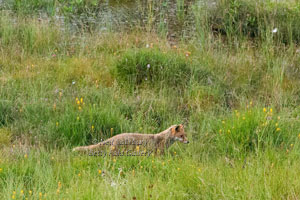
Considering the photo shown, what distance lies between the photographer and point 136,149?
183 inches

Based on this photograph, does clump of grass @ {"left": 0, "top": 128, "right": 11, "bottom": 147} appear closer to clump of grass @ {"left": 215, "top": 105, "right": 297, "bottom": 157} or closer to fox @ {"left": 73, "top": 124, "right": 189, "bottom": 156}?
fox @ {"left": 73, "top": 124, "right": 189, "bottom": 156}

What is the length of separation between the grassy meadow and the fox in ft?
0.40

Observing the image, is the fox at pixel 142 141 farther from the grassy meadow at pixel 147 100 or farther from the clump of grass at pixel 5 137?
the clump of grass at pixel 5 137

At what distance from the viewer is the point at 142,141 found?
4.73 m

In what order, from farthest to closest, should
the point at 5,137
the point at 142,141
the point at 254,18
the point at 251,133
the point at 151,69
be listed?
the point at 254,18
the point at 151,69
the point at 5,137
the point at 142,141
the point at 251,133

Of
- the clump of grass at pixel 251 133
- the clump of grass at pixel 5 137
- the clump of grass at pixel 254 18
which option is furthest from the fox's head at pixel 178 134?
the clump of grass at pixel 254 18

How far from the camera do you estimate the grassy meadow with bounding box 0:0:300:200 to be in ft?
11.8

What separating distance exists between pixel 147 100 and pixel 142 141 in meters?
1.21

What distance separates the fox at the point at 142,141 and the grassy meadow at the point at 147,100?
12cm

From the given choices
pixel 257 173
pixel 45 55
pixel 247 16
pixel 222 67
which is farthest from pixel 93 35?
pixel 257 173

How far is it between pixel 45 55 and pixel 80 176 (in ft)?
12.8

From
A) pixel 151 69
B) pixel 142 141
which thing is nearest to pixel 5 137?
pixel 142 141

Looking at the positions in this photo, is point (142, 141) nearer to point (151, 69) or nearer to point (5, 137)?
point (5, 137)

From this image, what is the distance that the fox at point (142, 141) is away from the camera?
4613mm
